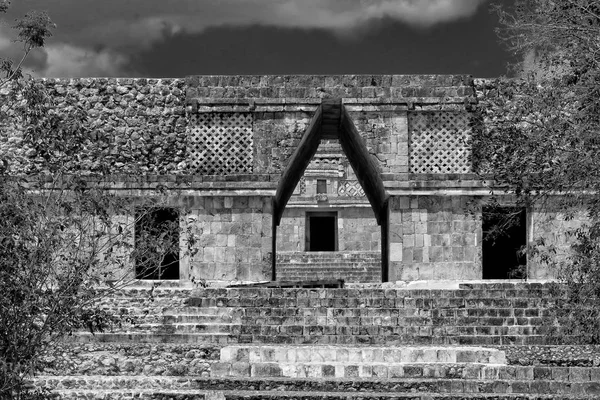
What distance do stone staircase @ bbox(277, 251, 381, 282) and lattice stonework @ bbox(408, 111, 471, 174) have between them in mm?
6858

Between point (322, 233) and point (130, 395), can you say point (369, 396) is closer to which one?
point (130, 395)

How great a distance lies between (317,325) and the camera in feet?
35.8

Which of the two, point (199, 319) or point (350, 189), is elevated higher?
point (350, 189)

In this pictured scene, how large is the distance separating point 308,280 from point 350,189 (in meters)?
8.03

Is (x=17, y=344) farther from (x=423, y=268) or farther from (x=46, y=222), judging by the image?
(x=423, y=268)

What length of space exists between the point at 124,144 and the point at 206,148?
1391 mm

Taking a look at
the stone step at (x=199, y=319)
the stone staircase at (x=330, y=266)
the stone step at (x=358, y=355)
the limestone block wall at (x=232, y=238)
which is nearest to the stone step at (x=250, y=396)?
the stone step at (x=358, y=355)

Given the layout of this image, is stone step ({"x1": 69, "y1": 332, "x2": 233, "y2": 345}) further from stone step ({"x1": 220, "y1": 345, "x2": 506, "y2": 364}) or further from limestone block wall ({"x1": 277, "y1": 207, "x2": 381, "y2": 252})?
limestone block wall ({"x1": 277, "y1": 207, "x2": 381, "y2": 252})

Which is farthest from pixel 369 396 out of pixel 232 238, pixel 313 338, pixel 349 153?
pixel 349 153

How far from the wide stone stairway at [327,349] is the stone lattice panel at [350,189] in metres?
11.3

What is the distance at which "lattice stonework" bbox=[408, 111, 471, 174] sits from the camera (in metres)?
15.6

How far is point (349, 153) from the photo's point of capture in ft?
58.3

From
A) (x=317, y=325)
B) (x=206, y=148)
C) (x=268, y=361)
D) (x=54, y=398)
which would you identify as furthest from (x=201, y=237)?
(x=54, y=398)

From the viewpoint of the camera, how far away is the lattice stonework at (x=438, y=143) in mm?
15594
